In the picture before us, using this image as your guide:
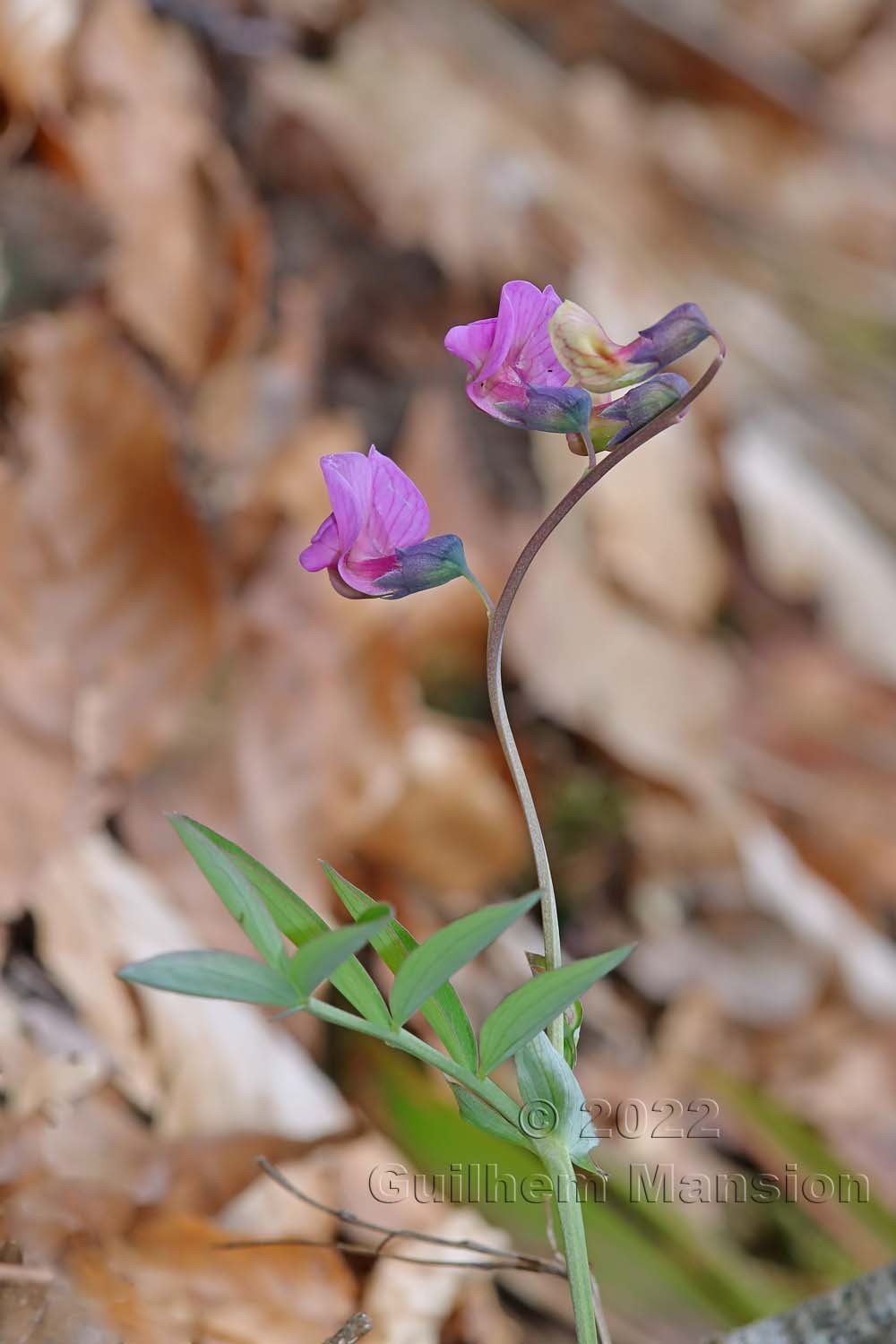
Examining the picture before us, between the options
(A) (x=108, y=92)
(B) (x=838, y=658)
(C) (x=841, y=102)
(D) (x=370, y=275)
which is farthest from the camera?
(C) (x=841, y=102)

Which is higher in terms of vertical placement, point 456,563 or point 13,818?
point 456,563

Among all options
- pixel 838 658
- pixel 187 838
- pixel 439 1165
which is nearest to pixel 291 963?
pixel 187 838

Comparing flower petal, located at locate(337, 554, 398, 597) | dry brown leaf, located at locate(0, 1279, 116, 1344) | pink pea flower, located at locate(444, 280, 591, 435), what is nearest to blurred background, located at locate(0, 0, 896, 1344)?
dry brown leaf, located at locate(0, 1279, 116, 1344)

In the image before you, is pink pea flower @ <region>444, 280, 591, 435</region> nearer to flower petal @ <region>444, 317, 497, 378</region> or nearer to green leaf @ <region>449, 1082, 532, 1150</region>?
flower petal @ <region>444, 317, 497, 378</region>

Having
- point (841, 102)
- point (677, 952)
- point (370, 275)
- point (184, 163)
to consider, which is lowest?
point (677, 952)

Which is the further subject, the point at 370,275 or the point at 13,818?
the point at 370,275

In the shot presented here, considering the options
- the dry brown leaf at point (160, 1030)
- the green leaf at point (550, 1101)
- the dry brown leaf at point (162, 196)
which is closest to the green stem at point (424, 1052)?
the green leaf at point (550, 1101)

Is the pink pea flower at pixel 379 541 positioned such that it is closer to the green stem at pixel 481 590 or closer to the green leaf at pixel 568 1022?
the green stem at pixel 481 590

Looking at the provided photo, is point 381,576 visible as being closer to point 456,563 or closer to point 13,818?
point 456,563
